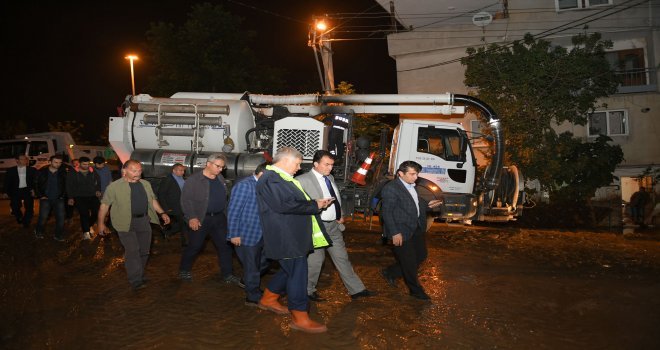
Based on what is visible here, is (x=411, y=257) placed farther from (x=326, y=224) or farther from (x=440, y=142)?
(x=440, y=142)

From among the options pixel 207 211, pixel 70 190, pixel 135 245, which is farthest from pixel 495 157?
pixel 70 190

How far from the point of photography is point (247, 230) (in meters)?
5.92

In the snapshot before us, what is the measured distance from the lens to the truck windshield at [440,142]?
34.4 ft

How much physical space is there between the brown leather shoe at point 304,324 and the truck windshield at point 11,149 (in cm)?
2228

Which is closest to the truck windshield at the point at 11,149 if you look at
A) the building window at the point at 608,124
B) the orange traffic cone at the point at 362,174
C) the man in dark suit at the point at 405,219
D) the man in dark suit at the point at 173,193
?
the man in dark suit at the point at 173,193

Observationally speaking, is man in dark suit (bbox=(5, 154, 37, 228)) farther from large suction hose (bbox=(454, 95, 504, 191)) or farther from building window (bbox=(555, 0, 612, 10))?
building window (bbox=(555, 0, 612, 10))

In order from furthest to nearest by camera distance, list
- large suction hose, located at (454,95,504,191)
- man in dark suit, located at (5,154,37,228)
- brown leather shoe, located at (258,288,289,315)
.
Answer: man in dark suit, located at (5,154,37,228) → large suction hose, located at (454,95,504,191) → brown leather shoe, located at (258,288,289,315)

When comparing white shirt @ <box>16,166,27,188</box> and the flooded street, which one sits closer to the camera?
the flooded street

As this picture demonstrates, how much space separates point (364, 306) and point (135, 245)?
3.07 metres

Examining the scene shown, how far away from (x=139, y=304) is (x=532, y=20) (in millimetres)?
18226

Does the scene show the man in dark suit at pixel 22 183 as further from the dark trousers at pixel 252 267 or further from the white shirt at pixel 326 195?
the white shirt at pixel 326 195

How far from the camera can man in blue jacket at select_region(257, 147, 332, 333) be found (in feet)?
16.3

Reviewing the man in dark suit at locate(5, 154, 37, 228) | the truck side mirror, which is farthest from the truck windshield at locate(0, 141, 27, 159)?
the truck side mirror

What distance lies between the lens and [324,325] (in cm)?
535
